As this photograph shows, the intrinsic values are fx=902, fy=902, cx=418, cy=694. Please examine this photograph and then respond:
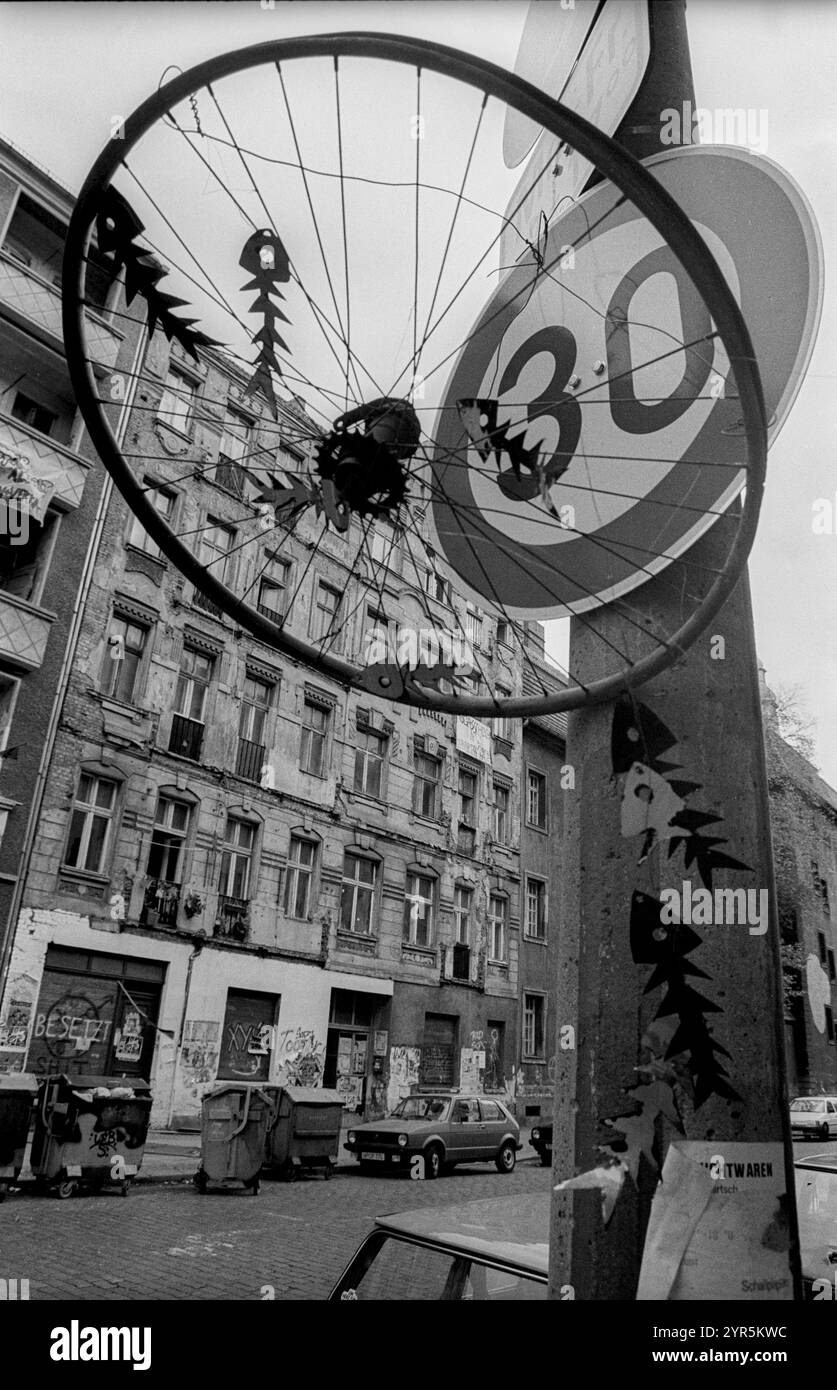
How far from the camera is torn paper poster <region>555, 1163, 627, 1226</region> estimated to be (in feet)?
3.80

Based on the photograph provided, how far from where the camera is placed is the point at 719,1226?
1.11m

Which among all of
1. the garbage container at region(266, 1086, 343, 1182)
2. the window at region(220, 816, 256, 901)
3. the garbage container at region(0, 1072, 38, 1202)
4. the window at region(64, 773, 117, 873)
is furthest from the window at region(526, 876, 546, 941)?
the garbage container at region(0, 1072, 38, 1202)

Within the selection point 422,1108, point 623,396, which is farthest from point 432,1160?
point 623,396

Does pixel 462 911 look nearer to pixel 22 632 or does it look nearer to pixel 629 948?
pixel 22 632

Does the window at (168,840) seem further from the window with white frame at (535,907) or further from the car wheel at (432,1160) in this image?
the window with white frame at (535,907)

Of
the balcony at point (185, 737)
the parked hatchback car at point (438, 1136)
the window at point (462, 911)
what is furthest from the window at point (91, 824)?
the window at point (462, 911)

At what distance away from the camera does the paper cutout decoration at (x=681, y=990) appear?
3.76 ft

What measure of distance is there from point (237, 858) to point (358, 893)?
10.6 feet

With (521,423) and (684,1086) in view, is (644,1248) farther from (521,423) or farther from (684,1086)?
(521,423)

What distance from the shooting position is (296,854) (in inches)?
691

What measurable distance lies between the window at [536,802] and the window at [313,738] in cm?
701

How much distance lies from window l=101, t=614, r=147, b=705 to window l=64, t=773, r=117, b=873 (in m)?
1.49

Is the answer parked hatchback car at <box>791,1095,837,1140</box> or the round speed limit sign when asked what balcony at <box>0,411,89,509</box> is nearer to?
the round speed limit sign
